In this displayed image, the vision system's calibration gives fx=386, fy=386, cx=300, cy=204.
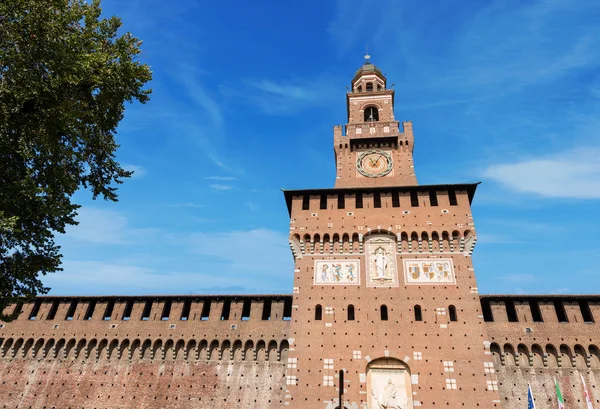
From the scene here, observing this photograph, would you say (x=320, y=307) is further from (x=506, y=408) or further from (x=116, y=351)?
(x=116, y=351)

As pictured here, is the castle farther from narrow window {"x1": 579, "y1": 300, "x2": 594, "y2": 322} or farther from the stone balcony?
the stone balcony

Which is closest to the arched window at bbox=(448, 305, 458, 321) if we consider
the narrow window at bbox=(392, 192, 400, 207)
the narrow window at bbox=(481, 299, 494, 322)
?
the narrow window at bbox=(481, 299, 494, 322)

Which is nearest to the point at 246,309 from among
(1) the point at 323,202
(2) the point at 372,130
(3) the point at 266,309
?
(3) the point at 266,309

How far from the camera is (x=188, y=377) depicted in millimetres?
24953

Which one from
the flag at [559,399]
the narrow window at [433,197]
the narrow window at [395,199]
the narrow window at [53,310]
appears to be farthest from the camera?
the narrow window at [53,310]

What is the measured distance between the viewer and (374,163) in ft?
98.6

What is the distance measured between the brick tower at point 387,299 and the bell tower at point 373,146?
23cm

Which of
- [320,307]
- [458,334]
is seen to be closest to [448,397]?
[458,334]

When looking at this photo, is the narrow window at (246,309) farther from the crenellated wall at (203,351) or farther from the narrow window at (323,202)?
the narrow window at (323,202)

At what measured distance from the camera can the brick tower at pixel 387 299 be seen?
20969mm

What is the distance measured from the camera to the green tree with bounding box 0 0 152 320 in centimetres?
1173

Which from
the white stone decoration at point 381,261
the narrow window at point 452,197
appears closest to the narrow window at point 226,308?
the white stone decoration at point 381,261

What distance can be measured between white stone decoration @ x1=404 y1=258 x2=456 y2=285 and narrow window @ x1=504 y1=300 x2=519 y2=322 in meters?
4.70

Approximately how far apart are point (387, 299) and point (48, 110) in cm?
1927
